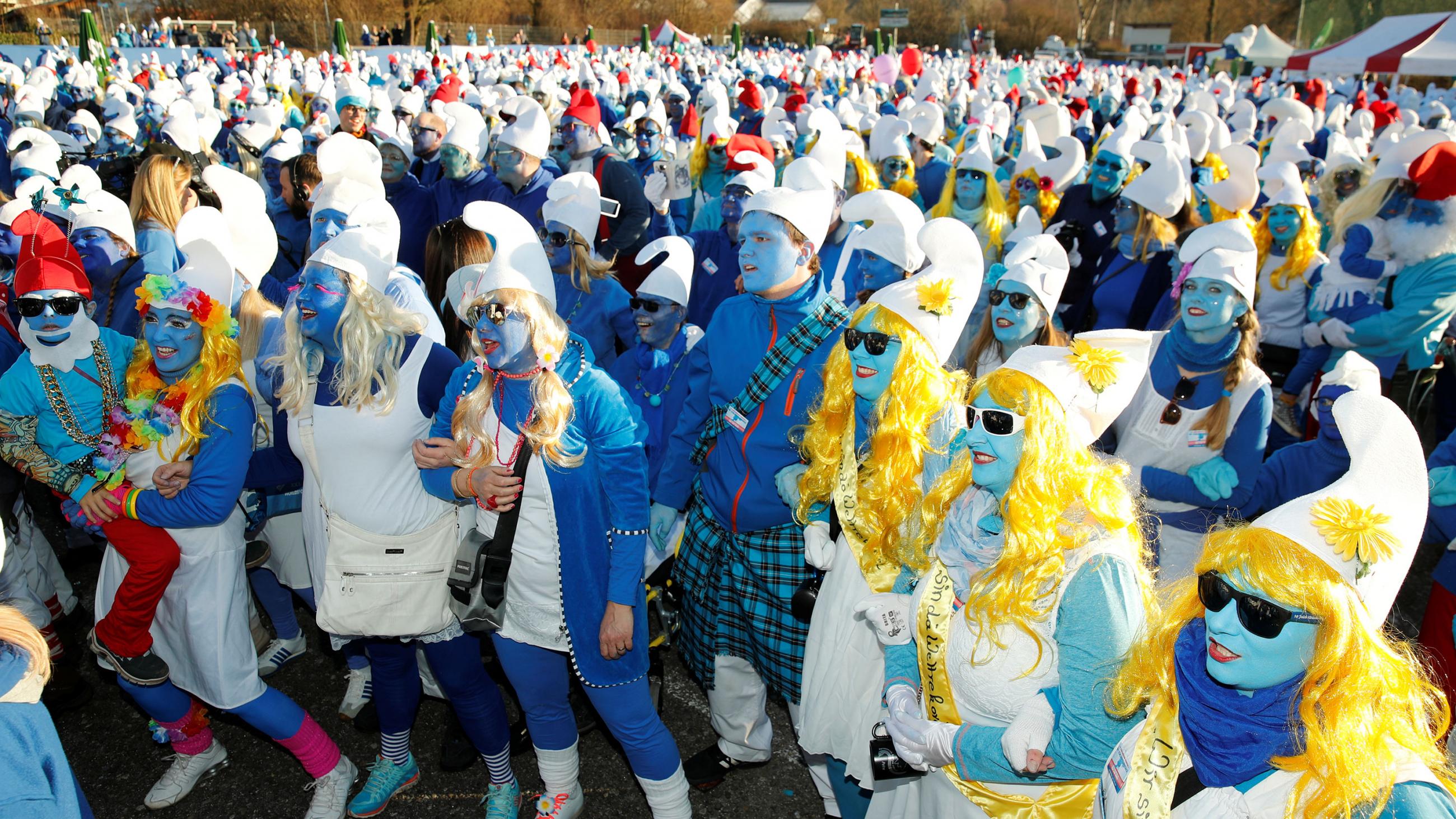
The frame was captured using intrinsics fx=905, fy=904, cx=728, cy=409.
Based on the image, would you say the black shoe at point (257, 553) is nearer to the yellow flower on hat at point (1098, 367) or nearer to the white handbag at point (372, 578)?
the white handbag at point (372, 578)

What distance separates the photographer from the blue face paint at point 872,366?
254cm

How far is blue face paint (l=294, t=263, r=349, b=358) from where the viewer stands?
2783 millimetres

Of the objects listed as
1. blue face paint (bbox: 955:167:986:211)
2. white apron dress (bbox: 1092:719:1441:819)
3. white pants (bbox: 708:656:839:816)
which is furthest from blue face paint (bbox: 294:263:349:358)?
blue face paint (bbox: 955:167:986:211)

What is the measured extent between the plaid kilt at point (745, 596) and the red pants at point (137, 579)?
5.52 feet

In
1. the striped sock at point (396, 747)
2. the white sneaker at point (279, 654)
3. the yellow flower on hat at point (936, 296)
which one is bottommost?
the white sneaker at point (279, 654)

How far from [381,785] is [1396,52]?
2789 centimetres

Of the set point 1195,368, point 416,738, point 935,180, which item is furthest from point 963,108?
point 416,738

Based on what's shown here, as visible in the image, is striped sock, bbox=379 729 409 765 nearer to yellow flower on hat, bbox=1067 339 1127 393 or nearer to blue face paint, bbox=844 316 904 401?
blue face paint, bbox=844 316 904 401

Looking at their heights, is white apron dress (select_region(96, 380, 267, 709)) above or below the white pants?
above

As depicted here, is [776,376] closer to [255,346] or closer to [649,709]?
[649,709]

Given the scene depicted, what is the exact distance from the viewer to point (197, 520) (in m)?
2.88

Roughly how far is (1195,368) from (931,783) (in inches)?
73.6

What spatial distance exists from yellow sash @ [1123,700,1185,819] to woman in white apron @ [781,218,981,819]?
75 cm

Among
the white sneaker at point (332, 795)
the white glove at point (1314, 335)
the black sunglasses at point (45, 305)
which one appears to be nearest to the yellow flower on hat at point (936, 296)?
the white sneaker at point (332, 795)
